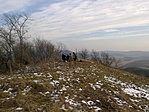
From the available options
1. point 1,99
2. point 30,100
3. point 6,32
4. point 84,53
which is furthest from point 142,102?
point 84,53

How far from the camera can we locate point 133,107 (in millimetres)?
12891

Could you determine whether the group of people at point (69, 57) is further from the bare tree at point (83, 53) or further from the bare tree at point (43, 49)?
the bare tree at point (83, 53)

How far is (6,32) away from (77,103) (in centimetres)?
3713

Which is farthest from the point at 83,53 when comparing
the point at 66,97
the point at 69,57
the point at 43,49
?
the point at 66,97

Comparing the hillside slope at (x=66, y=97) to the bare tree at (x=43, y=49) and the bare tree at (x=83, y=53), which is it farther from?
the bare tree at (x=83, y=53)

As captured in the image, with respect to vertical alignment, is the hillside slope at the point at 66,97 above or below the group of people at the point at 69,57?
below

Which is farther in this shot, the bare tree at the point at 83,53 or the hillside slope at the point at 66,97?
the bare tree at the point at 83,53

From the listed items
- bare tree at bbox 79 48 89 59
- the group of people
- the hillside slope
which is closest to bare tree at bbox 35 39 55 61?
bare tree at bbox 79 48 89 59

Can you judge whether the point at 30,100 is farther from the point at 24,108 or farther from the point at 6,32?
the point at 6,32

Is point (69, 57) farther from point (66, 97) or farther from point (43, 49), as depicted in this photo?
point (43, 49)

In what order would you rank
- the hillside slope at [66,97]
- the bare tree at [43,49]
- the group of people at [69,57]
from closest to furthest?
the hillside slope at [66,97] → the group of people at [69,57] → the bare tree at [43,49]

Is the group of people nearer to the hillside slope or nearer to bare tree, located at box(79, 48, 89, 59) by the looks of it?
the hillside slope

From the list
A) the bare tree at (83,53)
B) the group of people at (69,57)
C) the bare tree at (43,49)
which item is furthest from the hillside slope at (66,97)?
the bare tree at (83,53)

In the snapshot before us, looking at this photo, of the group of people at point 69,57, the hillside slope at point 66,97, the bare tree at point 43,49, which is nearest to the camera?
the hillside slope at point 66,97
